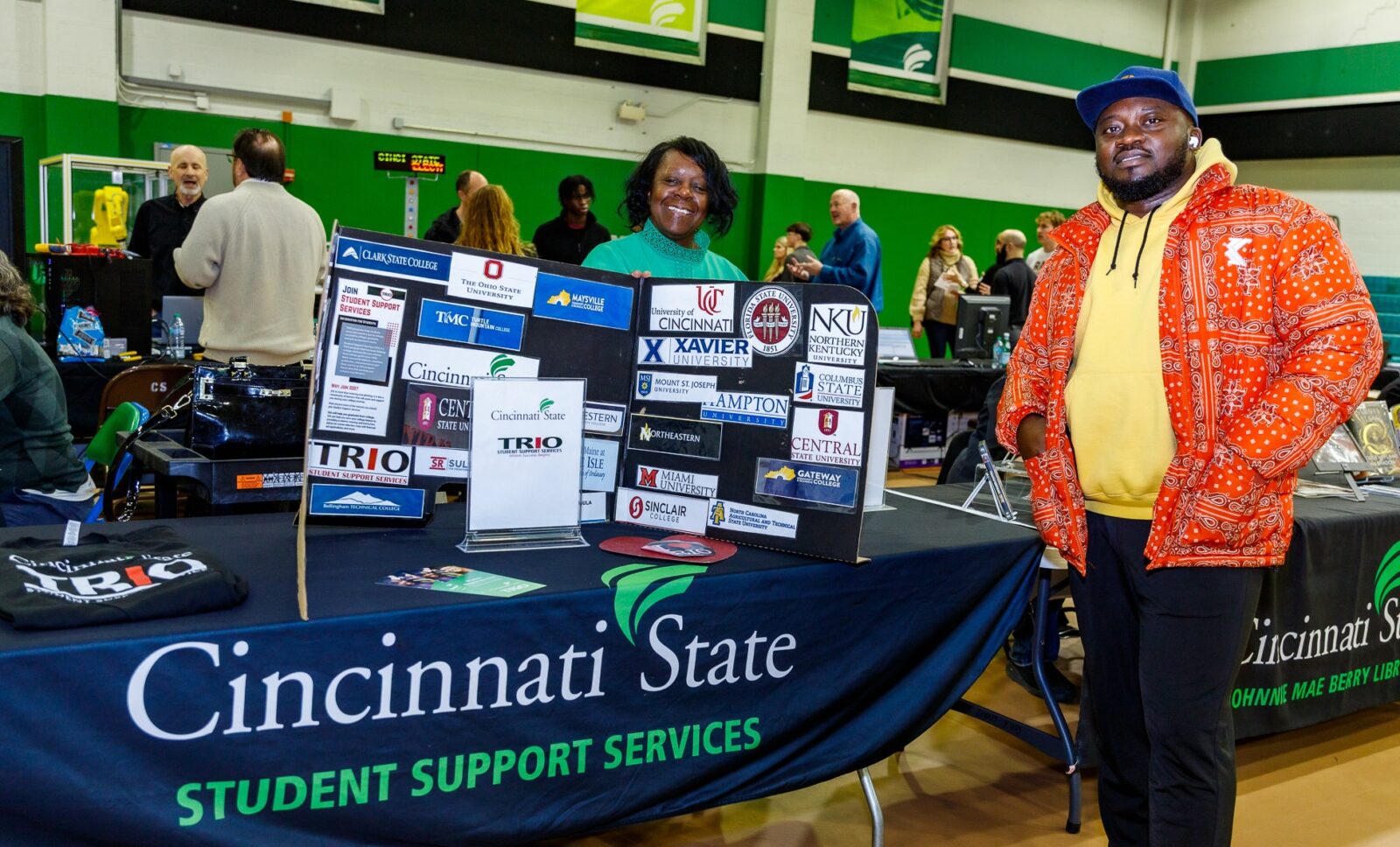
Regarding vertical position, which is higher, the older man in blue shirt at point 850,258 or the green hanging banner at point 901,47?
the green hanging banner at point 901,47

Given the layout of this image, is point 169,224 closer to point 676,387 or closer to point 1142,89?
point 676,387

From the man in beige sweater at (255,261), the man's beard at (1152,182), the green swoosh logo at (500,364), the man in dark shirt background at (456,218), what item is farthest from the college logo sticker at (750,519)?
the man in dark shirt background at (456,218)

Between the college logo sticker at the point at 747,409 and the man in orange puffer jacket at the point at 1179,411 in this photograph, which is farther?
the college logo sticker at the point at 747,409

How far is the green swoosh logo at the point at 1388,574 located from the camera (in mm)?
2768

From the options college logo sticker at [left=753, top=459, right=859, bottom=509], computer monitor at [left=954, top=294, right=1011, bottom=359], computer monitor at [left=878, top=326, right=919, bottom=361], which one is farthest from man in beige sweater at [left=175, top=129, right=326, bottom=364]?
computer monitor at [left=954, top=294, right=1011, bottom=359]

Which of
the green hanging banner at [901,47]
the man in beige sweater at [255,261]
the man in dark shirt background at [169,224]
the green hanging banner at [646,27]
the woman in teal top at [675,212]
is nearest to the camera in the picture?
the woman in teal top at [675,212]

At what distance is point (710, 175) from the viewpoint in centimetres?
229

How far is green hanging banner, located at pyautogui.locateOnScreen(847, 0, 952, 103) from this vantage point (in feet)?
33.0

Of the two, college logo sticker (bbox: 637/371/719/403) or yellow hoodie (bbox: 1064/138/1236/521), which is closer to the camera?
yellow hoodie (bbox: 1064/138/1236/521)

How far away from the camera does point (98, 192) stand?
5.72m

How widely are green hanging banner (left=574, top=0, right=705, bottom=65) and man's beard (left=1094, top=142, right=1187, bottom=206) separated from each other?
7593mm

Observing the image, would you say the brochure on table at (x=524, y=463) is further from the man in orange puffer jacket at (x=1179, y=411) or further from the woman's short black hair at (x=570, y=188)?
the woman's short black hair at (x=570, y=188)

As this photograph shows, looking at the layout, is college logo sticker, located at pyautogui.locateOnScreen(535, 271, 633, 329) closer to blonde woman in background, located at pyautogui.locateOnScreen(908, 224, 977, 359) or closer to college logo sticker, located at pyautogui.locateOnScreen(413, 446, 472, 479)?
college logo sticker, located at pyautogui.locateOnScreen(413, 446, 472, 479)

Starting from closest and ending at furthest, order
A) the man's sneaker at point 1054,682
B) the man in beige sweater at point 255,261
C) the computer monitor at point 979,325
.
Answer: the man's sneaker at point 1054,682 < the man in beige sweater at point 255,261 < the computer monitor at point 979,325
